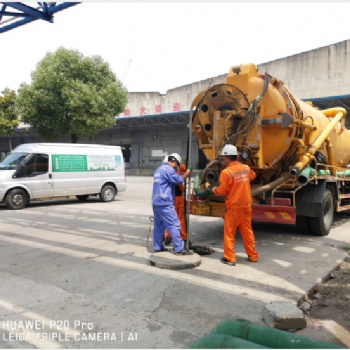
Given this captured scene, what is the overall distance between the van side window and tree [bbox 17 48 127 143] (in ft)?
17.5

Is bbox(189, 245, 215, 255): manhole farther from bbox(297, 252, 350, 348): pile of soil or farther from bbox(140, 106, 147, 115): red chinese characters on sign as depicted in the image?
bbox(140, 106, 147, 115): red chinese characters on sign

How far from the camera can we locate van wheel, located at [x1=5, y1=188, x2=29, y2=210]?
34.4 feet

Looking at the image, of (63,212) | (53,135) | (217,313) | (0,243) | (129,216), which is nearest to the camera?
(217,313)

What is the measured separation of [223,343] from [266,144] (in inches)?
183

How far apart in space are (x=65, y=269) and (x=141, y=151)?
30.3 meters

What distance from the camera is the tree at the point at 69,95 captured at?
15898 mm

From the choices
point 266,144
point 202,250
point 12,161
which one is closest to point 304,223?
point 266,144

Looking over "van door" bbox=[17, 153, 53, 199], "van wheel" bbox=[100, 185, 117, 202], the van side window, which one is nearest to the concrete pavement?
"van door" bbox=[17, 153, 53, 199]

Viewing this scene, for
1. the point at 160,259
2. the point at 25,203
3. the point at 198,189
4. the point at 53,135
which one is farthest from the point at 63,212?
the point at 53,135

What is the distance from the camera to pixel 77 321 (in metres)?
3.16

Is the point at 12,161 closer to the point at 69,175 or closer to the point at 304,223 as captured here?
the point at 69,175

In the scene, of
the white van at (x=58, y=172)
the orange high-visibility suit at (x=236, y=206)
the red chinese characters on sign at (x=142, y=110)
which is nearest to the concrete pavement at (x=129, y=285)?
the orange high-visibility suit at (x=236, y=206)

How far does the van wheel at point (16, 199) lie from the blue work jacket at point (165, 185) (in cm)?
706

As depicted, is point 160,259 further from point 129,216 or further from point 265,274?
point 129,216
